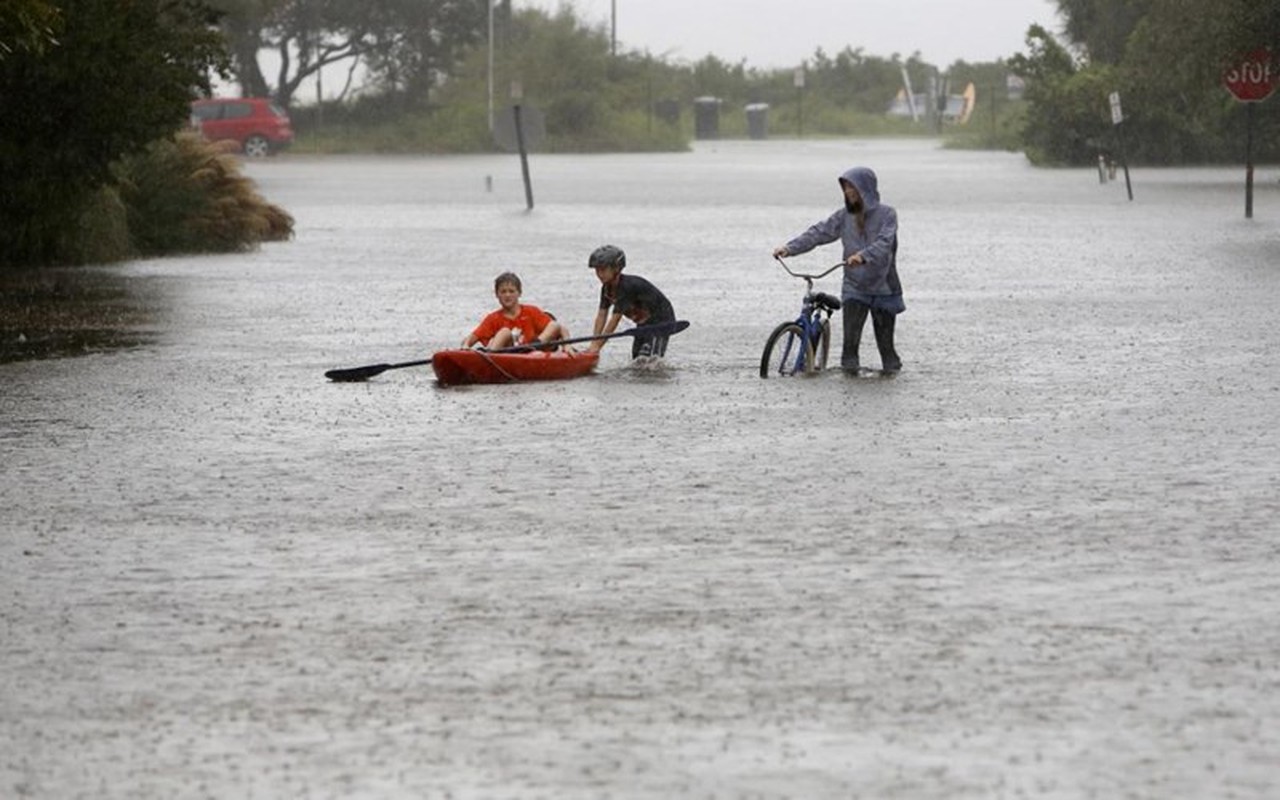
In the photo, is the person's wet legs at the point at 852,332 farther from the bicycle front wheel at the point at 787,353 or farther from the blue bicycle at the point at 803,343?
the bicycle front wheel at the point at 787,353

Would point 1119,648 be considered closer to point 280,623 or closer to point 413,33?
point 280,623

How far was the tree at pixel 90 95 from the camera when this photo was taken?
26.4 m

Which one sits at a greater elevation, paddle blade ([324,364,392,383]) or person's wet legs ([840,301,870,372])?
person's wet legs ([840,301,870,372])

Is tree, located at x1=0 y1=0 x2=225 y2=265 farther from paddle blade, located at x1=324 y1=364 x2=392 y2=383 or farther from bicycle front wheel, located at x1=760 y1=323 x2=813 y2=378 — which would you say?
bicycle front wheel, located at x1=760 y1=323 x2=813 y2=378

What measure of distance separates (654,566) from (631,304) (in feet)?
27.0

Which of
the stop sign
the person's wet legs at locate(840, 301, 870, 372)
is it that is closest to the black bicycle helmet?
the person's wet legs at locate(840, 301, 870, 372)

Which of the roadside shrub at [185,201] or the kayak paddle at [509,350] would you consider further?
the roadside shrub at [185,201]

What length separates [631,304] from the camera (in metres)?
18.5

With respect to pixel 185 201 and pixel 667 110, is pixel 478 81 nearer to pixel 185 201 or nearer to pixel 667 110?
pixel 667 110

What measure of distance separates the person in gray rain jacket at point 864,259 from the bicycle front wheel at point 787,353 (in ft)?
0.81

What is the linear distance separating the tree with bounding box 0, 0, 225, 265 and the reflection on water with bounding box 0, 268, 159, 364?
3.08ft

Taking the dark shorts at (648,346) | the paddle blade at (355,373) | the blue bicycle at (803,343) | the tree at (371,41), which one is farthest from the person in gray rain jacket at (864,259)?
the tree at (371,41)

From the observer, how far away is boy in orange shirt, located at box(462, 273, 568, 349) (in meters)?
17.8

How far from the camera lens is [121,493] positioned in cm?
1254
